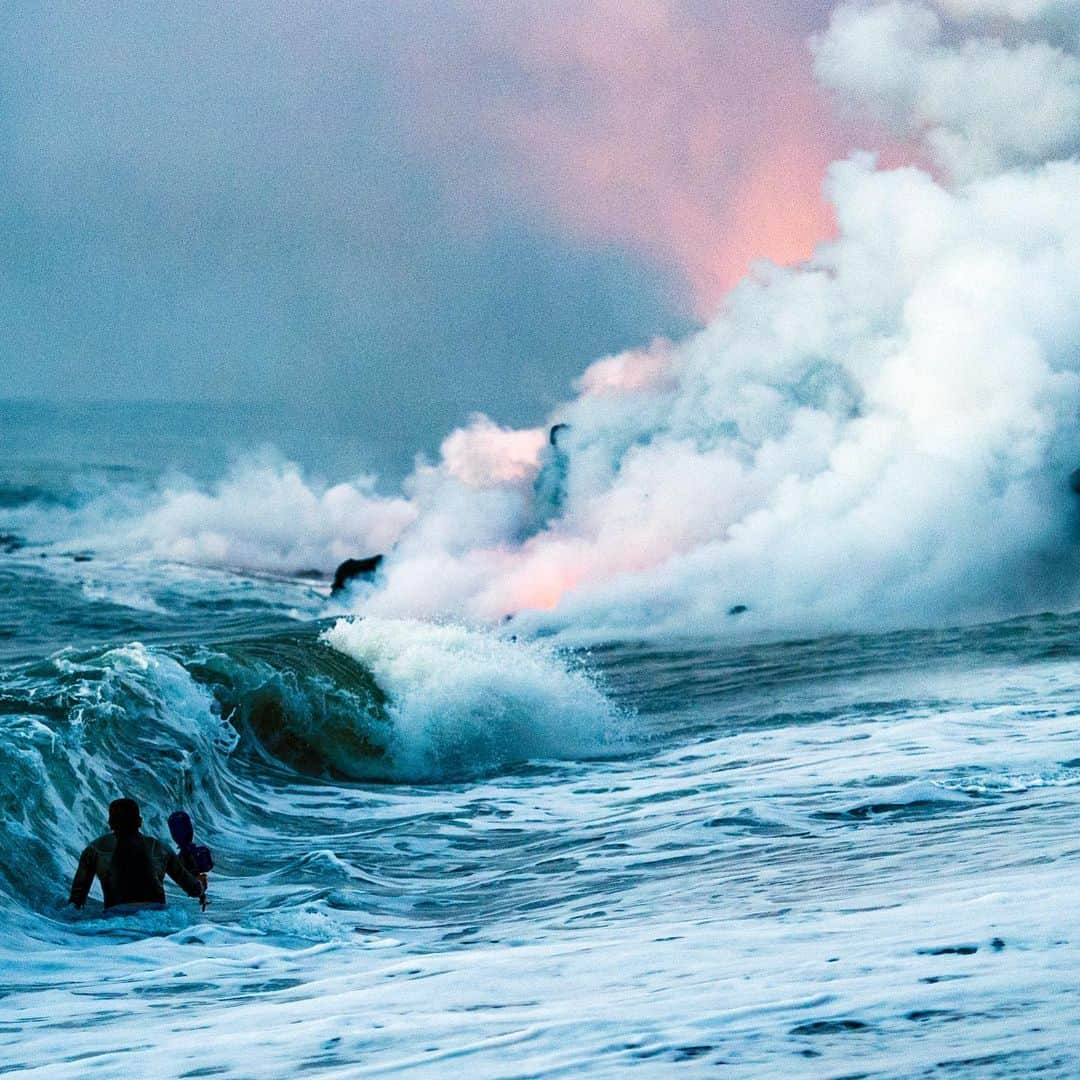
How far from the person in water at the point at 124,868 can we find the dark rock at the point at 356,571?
998 inches

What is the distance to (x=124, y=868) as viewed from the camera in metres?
9.67

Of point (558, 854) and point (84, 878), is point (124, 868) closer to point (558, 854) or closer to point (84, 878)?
point (84, 878)

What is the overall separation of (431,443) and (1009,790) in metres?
121

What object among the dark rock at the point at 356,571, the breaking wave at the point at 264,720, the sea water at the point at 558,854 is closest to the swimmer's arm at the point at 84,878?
the sea water at the point at 558,854

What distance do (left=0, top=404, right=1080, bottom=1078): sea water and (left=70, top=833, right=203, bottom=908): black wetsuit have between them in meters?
0.17

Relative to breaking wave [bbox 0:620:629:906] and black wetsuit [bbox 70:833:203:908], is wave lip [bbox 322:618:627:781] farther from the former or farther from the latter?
black wetsuit [bbox 70:833:203:908]

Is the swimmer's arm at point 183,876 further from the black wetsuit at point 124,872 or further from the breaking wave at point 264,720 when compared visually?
the breaking wave at point 264,720

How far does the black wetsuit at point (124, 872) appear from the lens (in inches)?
379

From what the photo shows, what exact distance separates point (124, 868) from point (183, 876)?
0.37m

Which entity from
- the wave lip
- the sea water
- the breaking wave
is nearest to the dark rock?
the sea water

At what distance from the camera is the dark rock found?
116 feet

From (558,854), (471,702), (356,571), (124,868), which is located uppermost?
(356,571)

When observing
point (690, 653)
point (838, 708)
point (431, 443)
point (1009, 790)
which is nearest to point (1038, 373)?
point (690, 653)

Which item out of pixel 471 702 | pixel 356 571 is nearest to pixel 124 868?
pixel 471 702
